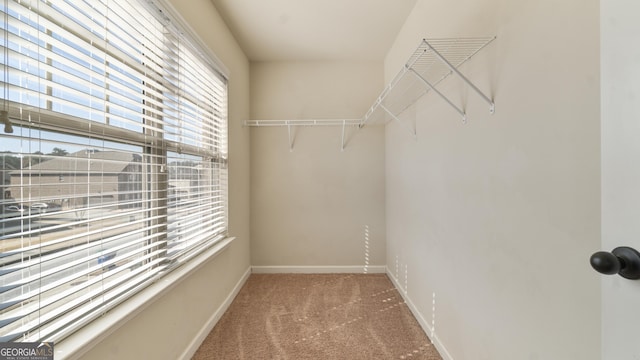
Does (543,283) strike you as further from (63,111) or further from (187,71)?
(187,71)

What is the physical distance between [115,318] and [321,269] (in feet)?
7.24

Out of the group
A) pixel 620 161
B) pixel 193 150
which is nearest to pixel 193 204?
pixel 193 150

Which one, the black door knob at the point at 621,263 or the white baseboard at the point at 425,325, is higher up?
the black door knob at the point at 621,263

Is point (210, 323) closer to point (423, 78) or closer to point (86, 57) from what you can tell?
point (86, 57)

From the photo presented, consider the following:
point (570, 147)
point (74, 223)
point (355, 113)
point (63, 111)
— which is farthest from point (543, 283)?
point (355, 113)

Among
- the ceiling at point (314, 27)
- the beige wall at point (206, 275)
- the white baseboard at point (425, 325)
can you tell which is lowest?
the white baseboard at point (425, 325)

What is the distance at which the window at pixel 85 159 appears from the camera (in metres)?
0.75

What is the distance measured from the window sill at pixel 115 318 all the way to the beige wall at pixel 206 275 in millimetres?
58

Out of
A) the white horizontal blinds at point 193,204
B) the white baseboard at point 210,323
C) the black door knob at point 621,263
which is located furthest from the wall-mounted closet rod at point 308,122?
the black door knob at point 621,263

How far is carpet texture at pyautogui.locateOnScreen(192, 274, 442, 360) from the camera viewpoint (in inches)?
66.7

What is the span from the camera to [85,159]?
0.97 m

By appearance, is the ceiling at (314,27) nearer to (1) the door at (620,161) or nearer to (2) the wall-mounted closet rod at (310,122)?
(2) the wall-mounted closet rod at (310,122)

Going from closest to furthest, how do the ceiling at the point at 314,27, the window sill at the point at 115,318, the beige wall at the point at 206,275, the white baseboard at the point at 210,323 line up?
the window sill at the point at 115,318, the beige wall at the point at 206,275, the white baseboard at the point at 210,323, the ceiling at the point at 314,27

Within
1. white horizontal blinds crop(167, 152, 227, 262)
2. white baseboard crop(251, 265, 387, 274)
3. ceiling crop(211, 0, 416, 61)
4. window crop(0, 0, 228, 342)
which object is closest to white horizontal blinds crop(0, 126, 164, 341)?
window crop(0, 0, 228, 342)
